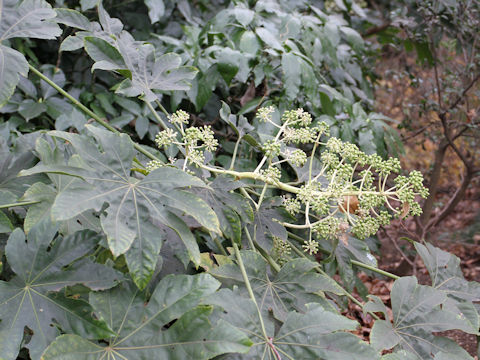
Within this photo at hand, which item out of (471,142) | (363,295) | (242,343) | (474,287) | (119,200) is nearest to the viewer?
(242,343)

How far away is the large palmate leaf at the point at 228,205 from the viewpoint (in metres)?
1.16

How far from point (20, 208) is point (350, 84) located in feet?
6.17

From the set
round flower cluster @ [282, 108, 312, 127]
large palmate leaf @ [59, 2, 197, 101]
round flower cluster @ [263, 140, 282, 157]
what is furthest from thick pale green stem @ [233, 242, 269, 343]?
large palmate leaf @ [59, 2, 197, 101]

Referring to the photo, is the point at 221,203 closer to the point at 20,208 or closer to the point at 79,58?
the point at 20,208

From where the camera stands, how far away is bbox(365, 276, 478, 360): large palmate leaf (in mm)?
1114

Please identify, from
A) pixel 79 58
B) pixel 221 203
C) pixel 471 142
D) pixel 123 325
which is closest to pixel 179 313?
pixel 123 325

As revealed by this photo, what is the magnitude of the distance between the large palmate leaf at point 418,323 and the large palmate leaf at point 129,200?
1.67 ft

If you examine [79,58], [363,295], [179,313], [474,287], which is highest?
[474,287]

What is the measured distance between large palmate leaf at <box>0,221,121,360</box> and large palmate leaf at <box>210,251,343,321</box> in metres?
0.30

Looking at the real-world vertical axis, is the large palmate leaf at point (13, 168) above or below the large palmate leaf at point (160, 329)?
below

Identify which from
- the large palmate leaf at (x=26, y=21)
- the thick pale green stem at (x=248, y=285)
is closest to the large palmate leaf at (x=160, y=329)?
the thick pale green stem at (x=248, y=285)

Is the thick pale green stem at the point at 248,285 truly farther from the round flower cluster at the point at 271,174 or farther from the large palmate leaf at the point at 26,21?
the large palmate leaf at the point at 26,21

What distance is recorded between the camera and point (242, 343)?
87 centimetres

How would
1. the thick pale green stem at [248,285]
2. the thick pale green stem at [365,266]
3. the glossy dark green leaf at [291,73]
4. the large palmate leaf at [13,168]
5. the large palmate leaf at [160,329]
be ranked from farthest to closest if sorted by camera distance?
the glossy dark green leaf at [291,73]
the thick pale green stem at [365,266]
the large palmate leaf at [13,168]
the thick pale green stem at [248,285]
the large palmate leaf at [160,329]
